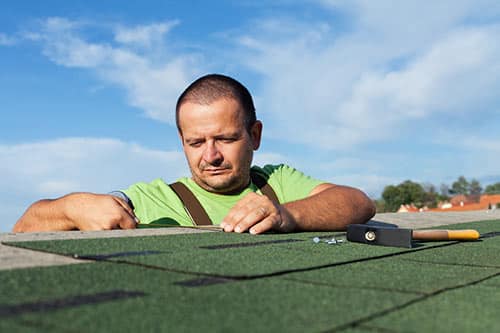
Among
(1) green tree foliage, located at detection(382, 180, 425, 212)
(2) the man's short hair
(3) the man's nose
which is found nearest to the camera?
(3) the man's nose

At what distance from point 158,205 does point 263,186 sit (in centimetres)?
74

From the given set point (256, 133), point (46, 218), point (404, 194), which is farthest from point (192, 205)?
point (404, 194)

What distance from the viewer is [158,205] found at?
11.2 ft

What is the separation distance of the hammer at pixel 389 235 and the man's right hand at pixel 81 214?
1.12m

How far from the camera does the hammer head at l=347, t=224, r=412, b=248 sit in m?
2.30

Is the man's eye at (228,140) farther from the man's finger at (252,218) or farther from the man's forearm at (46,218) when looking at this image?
the man's forearm at (46,218)

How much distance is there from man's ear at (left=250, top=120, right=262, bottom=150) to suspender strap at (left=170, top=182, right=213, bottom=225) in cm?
54

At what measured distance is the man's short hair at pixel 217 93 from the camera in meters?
3.33

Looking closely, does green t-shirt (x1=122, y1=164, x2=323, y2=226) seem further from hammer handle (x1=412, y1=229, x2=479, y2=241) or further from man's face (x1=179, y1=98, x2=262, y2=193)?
hammer handle (x1=412, y1=229, x2=479, y2=241)

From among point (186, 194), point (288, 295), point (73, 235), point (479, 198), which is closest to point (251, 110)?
point (186, 194)

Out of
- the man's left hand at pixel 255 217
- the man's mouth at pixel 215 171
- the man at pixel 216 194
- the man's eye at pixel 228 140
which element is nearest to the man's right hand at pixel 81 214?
the man at pixel 216 194

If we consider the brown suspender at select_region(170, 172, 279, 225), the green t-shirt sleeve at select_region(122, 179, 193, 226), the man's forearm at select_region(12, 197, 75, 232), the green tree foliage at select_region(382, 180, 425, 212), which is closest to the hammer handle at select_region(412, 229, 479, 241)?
the brown suspender at select_region(170, 172, 279, 225)

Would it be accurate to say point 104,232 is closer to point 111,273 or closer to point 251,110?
point 111,273

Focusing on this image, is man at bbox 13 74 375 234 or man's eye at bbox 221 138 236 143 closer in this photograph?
man at bbox 13 74 375 234
